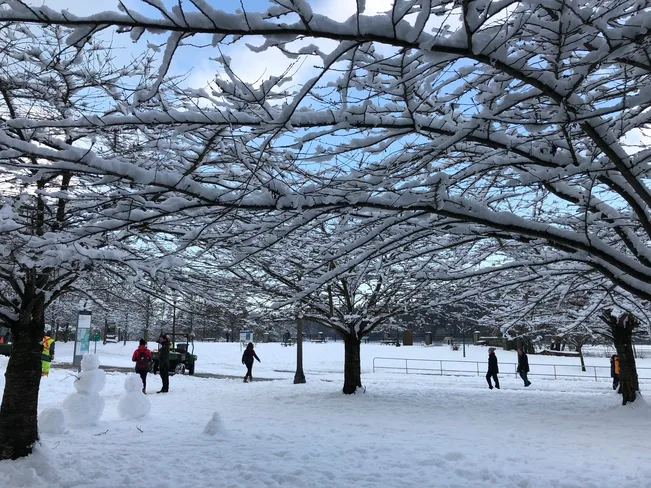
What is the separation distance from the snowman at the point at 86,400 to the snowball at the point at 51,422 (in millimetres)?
629

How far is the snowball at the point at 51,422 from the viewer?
757 centimetres

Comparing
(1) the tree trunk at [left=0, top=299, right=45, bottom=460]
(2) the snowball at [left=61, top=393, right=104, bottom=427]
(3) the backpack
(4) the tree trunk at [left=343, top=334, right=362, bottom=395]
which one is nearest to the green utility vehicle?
(3) the backpack

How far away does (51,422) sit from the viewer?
299 inches

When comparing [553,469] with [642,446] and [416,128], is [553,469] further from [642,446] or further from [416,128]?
[416,128]

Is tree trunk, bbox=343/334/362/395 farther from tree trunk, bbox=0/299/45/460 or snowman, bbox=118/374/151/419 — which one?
tree trunk, bbox=0/299/45/460

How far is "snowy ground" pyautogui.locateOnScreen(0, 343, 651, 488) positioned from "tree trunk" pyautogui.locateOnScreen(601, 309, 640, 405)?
48cm

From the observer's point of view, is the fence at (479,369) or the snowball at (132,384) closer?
the snowball at (132,384)

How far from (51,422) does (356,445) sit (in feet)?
15.2

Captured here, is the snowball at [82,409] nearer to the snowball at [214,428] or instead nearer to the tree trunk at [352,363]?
the snowball at [214,428]

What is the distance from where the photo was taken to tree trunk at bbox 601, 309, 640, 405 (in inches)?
469

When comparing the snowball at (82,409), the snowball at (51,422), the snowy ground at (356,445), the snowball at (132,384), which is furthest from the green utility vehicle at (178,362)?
the snowball at (51,422)

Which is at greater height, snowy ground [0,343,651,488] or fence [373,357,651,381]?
snowy ground [0,343,651,488]

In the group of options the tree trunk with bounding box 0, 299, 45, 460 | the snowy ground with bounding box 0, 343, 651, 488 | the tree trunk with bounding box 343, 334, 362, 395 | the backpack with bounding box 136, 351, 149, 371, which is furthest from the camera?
the backpack with bounding box 136, 351, 149, 371

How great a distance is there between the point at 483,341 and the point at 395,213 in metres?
43.1
